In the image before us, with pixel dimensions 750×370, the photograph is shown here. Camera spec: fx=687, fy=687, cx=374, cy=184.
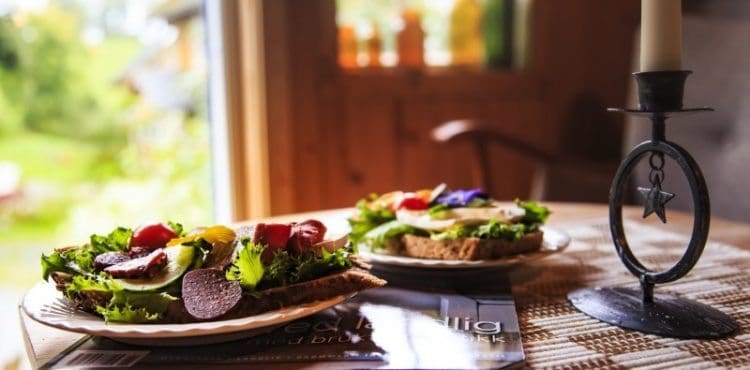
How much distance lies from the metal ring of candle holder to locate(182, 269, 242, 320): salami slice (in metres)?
0.50

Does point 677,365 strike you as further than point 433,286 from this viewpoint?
No

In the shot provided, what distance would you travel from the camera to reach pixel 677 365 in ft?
2.30

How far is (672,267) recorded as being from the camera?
84cm

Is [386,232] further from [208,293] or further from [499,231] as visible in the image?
[208,293]

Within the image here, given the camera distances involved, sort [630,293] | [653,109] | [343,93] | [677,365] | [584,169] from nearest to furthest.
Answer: [677,365]
[653,109]
[630,293]
[584,169]
[343,93]

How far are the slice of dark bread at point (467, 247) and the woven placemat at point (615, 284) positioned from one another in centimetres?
6

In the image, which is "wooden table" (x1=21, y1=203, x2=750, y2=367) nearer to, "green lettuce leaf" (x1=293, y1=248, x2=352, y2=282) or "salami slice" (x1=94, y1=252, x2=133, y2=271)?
"salami slice" (x1=94, y1=252, x2=133, y2=271)

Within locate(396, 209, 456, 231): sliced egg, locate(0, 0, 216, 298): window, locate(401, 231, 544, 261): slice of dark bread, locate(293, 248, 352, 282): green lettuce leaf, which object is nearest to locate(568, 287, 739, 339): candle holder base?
locate(401, 231, 544, 261): slice of dark bread

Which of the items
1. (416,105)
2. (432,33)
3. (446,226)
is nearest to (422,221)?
(446,226)

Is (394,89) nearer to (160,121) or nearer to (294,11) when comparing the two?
(294,11)

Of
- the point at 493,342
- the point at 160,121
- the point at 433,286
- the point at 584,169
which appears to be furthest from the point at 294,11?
the point at 493,342

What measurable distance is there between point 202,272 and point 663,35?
23.5 inches

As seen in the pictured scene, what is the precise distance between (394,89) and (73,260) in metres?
2.22

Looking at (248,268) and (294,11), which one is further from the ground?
(294,11)
